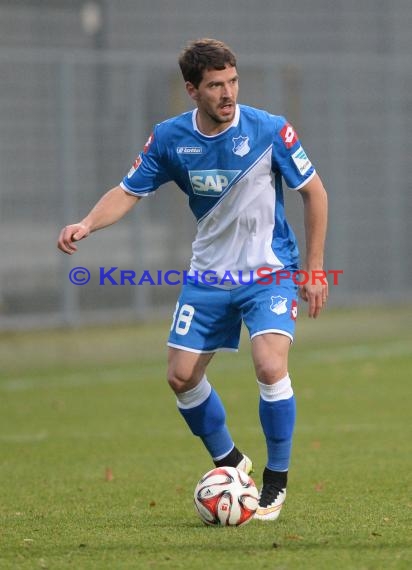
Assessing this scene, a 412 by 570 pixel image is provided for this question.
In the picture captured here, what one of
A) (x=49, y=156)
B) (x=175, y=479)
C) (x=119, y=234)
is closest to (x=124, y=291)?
(x=119, y=234)

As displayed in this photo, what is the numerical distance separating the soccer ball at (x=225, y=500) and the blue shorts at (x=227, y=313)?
0.70m

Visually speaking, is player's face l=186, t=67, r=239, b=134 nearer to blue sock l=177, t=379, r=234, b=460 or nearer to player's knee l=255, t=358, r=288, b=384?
player's knee l=255, t=358, r=288, b=384

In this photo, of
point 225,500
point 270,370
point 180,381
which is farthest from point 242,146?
point 225,500

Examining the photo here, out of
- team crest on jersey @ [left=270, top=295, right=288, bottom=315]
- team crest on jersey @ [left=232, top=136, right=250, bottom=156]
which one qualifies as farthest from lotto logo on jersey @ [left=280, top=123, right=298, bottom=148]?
team crest on jersey @ [left=270, top=295, right=288, bottom=315]

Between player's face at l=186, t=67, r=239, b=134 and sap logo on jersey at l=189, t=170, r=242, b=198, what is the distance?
24 cm

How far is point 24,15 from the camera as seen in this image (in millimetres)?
17031

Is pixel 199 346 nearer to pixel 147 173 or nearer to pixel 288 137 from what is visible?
pixel 147 173

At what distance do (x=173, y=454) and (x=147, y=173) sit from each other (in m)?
2.89

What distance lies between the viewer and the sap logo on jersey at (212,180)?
693 centimetres

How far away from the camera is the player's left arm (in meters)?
6.86

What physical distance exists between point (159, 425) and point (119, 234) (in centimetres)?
543

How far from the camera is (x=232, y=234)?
7.05 meters

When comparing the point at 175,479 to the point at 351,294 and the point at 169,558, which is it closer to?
the point at 169,558

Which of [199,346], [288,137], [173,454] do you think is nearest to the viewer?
[288,137]
